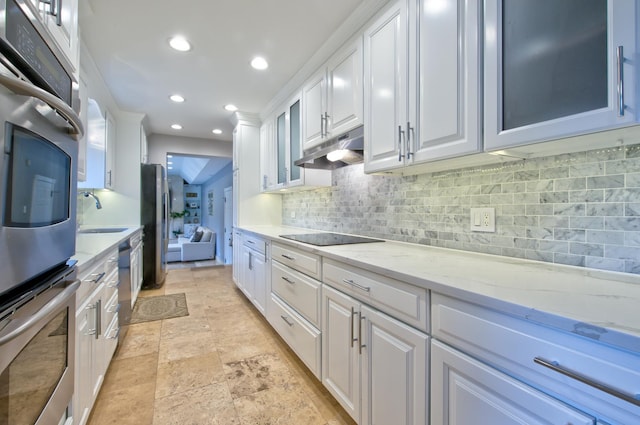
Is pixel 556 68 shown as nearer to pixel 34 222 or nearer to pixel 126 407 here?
pixel 34 222

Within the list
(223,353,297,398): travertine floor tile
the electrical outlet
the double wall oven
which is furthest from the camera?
(223,353,297,398): travertine floor tile

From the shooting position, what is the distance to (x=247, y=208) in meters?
3.88

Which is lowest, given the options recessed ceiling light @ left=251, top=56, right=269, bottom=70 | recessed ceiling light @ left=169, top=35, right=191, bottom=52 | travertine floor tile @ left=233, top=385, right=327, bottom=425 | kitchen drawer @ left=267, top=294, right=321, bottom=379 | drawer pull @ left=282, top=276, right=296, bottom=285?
travertine floor tile @ left=233, top=385, right=327, bottom=425

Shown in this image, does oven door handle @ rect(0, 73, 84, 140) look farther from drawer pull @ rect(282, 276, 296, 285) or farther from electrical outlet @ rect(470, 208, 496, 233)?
electrical outlet @ rect(470, 208, 496, 233)

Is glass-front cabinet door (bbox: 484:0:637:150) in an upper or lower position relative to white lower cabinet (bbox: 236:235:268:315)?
upper

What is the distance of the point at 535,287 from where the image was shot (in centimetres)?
83

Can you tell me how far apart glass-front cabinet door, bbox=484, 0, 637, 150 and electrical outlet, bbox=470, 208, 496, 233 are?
16.5 inches

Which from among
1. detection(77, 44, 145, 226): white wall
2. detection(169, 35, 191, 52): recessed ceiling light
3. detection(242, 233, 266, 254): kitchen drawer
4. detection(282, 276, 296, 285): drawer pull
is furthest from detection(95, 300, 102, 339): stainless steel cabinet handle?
detection(77, 44, 145, 226): white wall

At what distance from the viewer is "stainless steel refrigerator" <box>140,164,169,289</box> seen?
413cm

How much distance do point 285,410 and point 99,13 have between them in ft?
9.03

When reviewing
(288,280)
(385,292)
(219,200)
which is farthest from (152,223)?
(219,200)

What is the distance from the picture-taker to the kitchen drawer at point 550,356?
0.56 metres

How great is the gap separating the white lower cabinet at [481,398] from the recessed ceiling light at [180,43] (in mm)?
2561

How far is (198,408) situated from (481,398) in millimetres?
1551
